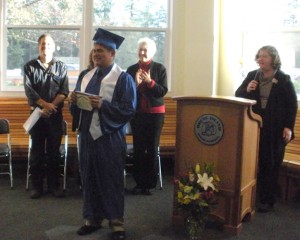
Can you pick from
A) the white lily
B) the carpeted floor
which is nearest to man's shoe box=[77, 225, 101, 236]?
the carpeted floor

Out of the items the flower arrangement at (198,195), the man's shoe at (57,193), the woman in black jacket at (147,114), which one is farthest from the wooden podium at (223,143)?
the man's shoe at (57,193)

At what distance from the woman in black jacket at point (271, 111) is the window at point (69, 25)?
2.08 metres

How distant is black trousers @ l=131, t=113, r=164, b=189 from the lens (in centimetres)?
461

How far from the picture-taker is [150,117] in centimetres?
459

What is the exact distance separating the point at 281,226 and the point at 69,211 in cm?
186

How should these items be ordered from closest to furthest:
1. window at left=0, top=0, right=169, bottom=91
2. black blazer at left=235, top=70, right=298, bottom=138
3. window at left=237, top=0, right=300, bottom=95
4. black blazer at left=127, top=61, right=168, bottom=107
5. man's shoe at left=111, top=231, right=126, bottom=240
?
1. man's shoe at left=111, top=231, right=126, bottom=240
2. black blazer at left=235, top=70, right=298, bottom=138
3. black blazer at left=127, top=61, right=168, bottom=107
4. window at left=237, top=0, right=300, bottom=95
5. window at left=0, top=0, right=169, bottom=91

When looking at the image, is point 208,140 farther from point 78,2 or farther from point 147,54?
point 78,2

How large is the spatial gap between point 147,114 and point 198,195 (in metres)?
1.38

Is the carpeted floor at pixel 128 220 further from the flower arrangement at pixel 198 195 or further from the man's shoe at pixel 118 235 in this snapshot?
the flower arrangement at pixel 198 195

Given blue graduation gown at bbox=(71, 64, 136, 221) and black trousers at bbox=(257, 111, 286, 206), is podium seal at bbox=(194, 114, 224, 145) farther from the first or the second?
black trousers at bbox=(257, 111, 286, 206)

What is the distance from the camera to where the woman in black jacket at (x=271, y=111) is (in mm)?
4207

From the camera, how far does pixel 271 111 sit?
13.9ft

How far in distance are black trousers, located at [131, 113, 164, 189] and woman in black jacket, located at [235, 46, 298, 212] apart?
897 millimetres

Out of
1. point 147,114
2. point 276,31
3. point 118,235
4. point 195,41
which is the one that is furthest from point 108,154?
point 276,31
